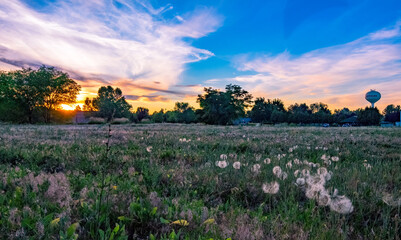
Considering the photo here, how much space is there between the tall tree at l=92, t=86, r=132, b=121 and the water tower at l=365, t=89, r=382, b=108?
361 ft

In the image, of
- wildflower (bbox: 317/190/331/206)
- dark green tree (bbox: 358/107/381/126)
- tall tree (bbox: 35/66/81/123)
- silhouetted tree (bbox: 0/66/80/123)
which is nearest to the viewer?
wildflower (bbox: 317/190/331/206)

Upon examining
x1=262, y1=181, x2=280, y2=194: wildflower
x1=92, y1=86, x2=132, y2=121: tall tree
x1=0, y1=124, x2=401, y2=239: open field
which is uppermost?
x1=92, y1=86, x2=132, y2=121: tall tree

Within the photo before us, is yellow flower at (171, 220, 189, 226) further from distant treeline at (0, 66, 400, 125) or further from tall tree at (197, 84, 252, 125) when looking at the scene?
tall tree at (197, 84, 252, 125)

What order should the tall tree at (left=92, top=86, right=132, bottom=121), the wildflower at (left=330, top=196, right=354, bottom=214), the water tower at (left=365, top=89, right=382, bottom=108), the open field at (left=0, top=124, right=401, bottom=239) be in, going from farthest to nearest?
the water tower at (left=365, top=89, right=382, bottom=108) → the wildflower at (left=330, top=196, right=354, bottom=214) → the open field at (left=0, top=124, right=401, bottom=239) → the tall tree at (left=92, top=86, right=132, bottom=121)

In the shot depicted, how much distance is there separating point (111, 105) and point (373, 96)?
13343 centimetres

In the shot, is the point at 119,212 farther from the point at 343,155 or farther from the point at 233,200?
the point at 343,155

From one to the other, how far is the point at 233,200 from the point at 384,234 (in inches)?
54.1

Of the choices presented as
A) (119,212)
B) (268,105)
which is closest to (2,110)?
(119,212)

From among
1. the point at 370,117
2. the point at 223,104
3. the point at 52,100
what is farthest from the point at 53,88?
the point at 370,117

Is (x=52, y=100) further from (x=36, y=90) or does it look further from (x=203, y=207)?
(x=203, y=207)

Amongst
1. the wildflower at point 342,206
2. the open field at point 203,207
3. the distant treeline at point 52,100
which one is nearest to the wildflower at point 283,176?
the open field at point 203,207

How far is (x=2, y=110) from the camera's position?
49125 mm

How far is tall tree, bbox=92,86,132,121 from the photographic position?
1.58 meters

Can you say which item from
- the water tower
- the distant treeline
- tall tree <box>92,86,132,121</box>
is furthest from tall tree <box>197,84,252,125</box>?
the water tower
